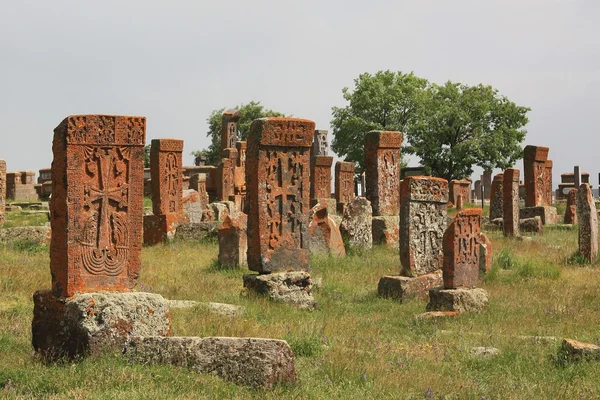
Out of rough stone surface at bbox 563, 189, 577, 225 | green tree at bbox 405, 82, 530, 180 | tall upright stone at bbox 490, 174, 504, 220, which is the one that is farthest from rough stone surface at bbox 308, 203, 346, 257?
green tree at bbox 405, 82, 530, 180

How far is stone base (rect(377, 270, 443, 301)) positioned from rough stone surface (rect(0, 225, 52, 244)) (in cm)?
714

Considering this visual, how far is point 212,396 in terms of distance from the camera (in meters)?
6.41

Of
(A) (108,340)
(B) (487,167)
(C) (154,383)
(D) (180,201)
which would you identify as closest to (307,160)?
(A) (108,340)

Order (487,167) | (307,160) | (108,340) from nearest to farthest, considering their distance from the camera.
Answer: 1. (108,340)
2. (307,160)
3. (487,167)

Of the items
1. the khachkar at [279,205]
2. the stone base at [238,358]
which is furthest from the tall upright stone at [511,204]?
the stone base at [238,358]

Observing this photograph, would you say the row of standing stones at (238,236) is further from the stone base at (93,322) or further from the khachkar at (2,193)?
the khachkar at (2,193)

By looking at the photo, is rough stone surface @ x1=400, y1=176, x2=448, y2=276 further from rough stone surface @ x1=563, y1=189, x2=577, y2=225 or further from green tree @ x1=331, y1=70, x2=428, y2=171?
green tree @ x1=331, y1=70, x2=428, y2=171

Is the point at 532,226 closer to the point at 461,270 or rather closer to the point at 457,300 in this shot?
the point at 461,270

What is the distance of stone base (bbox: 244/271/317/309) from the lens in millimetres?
11734

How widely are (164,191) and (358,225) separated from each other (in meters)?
4.87

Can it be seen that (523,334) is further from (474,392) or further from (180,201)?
(180,201)

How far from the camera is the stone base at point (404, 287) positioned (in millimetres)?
12688

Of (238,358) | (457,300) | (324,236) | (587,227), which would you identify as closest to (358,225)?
(324,236)

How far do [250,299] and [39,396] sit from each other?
5294mm
